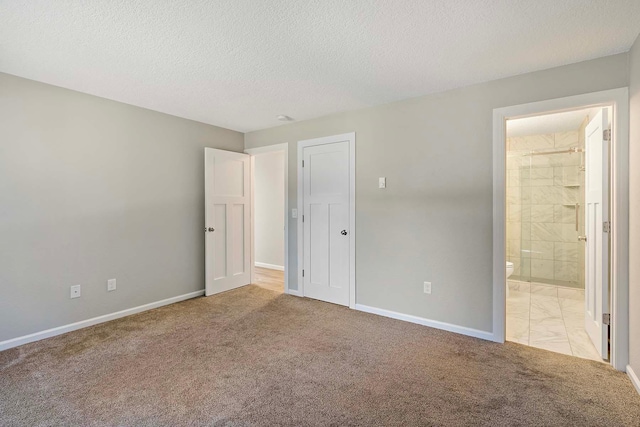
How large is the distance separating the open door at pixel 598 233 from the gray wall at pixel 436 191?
18.8 inches

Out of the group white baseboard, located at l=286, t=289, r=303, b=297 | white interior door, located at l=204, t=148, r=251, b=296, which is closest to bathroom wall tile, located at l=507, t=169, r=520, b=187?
white baseboard, located at l=286, t=289, r=303, b=297

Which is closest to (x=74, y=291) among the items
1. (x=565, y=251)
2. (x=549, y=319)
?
(x=549, y=319)

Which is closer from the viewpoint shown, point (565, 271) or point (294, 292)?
point (294, 292)

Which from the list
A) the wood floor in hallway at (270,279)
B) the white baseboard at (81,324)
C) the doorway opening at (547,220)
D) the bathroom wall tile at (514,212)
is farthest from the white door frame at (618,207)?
the white baseboard at (81,324)

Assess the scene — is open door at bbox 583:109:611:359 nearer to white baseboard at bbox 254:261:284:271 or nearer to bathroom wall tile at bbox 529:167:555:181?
bathroom wall tile at bbox 529:167:555:181

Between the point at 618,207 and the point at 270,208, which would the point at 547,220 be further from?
the point at 270,208

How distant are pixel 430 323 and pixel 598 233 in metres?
1.56

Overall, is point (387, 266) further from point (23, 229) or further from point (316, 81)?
point (23, 229)

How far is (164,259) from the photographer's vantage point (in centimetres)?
364

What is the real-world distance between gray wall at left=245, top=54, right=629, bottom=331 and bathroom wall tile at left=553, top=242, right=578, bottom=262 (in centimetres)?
289

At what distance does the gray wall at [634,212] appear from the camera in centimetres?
198

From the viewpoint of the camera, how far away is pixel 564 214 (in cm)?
462

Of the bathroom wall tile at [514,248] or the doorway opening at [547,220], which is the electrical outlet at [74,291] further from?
the bathroom wall tile at [514,248]

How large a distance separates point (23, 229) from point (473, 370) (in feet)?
12.3
